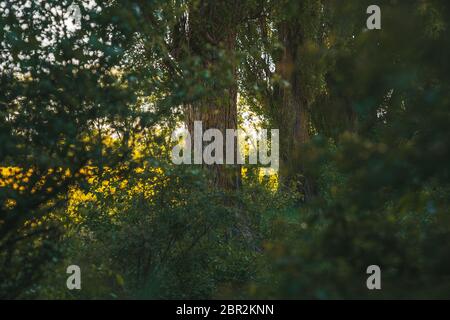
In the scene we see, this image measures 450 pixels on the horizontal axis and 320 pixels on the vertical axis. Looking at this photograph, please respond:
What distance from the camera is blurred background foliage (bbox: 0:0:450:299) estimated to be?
331 centimetres

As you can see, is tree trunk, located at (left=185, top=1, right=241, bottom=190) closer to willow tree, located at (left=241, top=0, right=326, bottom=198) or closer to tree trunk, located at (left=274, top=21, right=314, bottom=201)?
willow tree, located at (left=241, top=0, right=326, bottom=198)

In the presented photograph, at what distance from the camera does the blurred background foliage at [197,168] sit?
331 centimetres

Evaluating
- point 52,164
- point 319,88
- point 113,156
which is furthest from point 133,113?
point 319,88

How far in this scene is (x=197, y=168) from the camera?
7.13 metres

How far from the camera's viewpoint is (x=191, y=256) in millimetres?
7848

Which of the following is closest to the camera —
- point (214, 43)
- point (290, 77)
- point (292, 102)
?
point (214, 43)

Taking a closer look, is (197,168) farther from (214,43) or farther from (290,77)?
(290,77)

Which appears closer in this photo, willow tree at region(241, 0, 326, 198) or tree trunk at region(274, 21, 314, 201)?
willow tree at region(241, 0, 326, 198)

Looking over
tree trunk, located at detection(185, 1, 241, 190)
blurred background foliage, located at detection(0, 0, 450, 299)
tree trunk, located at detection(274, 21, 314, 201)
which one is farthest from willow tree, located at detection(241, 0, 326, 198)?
blurred background foliage, located at detection(0, 0, 450, 299)

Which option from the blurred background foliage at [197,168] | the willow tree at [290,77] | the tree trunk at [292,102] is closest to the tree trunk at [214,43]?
the blurred background foliage at [197,168]

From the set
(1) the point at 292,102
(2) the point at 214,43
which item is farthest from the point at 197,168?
(1) the point at 292,102

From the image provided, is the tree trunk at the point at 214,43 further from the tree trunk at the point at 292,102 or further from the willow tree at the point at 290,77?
the tree trunk at the point at 292,102

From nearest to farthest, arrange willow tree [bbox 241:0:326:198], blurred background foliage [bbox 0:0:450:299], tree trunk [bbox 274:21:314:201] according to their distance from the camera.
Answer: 1. blurred background foliage [bbox 0:0:450:299]
2. willow tree [bbox 241:0:326:198]
3. tree trunk [bbox 274:21:314:201]

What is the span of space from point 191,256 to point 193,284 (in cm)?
32
